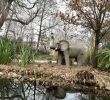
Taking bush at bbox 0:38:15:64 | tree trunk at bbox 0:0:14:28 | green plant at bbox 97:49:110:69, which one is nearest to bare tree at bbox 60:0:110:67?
green plant at bbox 97:49:110:69

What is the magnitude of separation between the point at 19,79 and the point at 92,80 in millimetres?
2155

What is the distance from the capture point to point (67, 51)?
12.9m

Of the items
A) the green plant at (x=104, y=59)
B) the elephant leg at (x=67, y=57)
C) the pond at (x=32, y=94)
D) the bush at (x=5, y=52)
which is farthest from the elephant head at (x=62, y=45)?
the pond at (x=32, y=94)

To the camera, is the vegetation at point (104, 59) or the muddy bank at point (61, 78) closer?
the muddy bank at point (61, 78)

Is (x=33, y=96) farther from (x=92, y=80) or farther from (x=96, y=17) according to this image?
(x=96, y=17)

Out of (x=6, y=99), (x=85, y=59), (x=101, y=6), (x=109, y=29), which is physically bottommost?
(x=6, y=99)

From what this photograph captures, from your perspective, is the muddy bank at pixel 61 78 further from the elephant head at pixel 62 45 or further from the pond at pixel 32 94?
the elephant head at pixel 62 45

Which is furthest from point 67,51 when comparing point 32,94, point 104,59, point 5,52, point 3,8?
point 32,94

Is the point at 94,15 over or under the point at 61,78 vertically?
over

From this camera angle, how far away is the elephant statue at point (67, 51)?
1275 centimetres

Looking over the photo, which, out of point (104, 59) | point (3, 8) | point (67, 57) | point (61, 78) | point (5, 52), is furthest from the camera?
point (3, 8)

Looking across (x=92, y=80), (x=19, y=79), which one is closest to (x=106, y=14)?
(x=92, y=80)

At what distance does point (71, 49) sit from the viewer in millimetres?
13031

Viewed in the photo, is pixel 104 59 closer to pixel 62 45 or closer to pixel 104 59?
pixel 104 59
